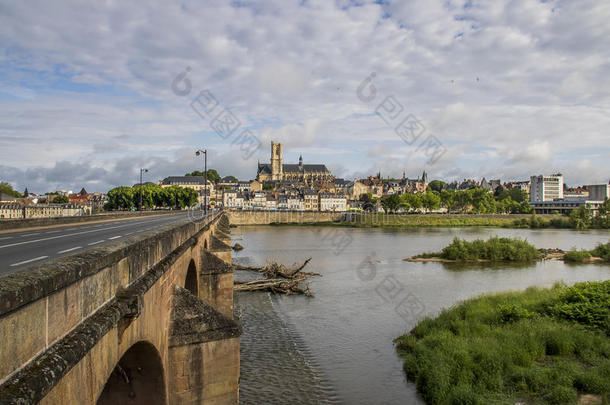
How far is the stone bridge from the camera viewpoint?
3.06 m

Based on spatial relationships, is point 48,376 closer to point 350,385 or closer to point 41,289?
point 41,289

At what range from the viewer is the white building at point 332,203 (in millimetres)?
165500

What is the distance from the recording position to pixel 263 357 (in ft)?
59.5

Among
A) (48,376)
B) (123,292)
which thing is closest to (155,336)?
(123,292)

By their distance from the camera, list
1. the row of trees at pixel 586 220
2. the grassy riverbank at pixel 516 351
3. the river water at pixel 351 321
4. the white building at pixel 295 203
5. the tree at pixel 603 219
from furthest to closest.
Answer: the white building at pixel 295 203 → the tree at pixel 603 219 → the row of trees at pixel 586 220 → the river water at pixel 351 321 → the grassy riverbank at pixel 516 351

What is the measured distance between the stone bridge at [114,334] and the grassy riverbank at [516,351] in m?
7.26

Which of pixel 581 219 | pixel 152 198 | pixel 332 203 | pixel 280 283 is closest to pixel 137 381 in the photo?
pixel 280 283

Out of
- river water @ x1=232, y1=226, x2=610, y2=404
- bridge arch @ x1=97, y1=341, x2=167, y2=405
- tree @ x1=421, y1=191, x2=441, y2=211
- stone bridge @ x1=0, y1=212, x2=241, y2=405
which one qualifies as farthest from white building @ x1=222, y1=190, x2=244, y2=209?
bridge arch @ x1=97, y1=341, x2=167, y2=405

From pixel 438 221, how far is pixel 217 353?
110 m

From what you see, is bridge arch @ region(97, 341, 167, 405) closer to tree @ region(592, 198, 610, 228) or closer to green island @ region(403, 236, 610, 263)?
green island @ region(403, 236, 610, 263)

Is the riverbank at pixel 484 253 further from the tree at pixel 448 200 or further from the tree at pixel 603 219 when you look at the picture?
the tree at pixel 448 200

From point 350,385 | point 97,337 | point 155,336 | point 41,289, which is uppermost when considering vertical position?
point 41,289

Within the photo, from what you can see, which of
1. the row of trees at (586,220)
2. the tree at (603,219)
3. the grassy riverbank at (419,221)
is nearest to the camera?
the row of trees at (586,220)

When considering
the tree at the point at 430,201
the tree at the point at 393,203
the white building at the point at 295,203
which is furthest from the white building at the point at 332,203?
the tree at the point at 430,201
